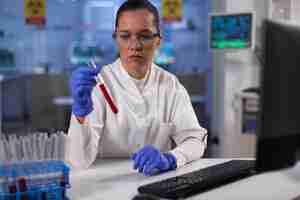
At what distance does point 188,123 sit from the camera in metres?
1.52

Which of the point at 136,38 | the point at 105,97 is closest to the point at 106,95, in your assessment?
the point at 105,97

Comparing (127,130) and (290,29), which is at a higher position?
(290,29)

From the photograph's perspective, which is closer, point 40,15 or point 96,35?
point 40,15

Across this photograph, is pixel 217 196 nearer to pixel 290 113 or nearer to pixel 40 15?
pixel 290 113

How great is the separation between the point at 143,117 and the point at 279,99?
2.81 feet

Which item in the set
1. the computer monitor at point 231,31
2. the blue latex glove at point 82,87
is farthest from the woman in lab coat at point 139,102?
the computer monitor at point 231,31

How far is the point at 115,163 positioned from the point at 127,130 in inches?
8.0

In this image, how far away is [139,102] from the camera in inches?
60.6

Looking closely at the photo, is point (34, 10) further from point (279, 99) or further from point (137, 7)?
point (279, 99)

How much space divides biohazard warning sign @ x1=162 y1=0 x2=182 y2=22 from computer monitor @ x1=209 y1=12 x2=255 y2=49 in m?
0.49

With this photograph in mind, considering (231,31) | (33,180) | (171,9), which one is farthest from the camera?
(171,9)

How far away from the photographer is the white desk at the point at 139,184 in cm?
97

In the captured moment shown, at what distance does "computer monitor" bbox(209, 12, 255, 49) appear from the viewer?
284cm

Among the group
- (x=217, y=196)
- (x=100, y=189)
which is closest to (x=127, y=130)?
(x=100, y=189)
